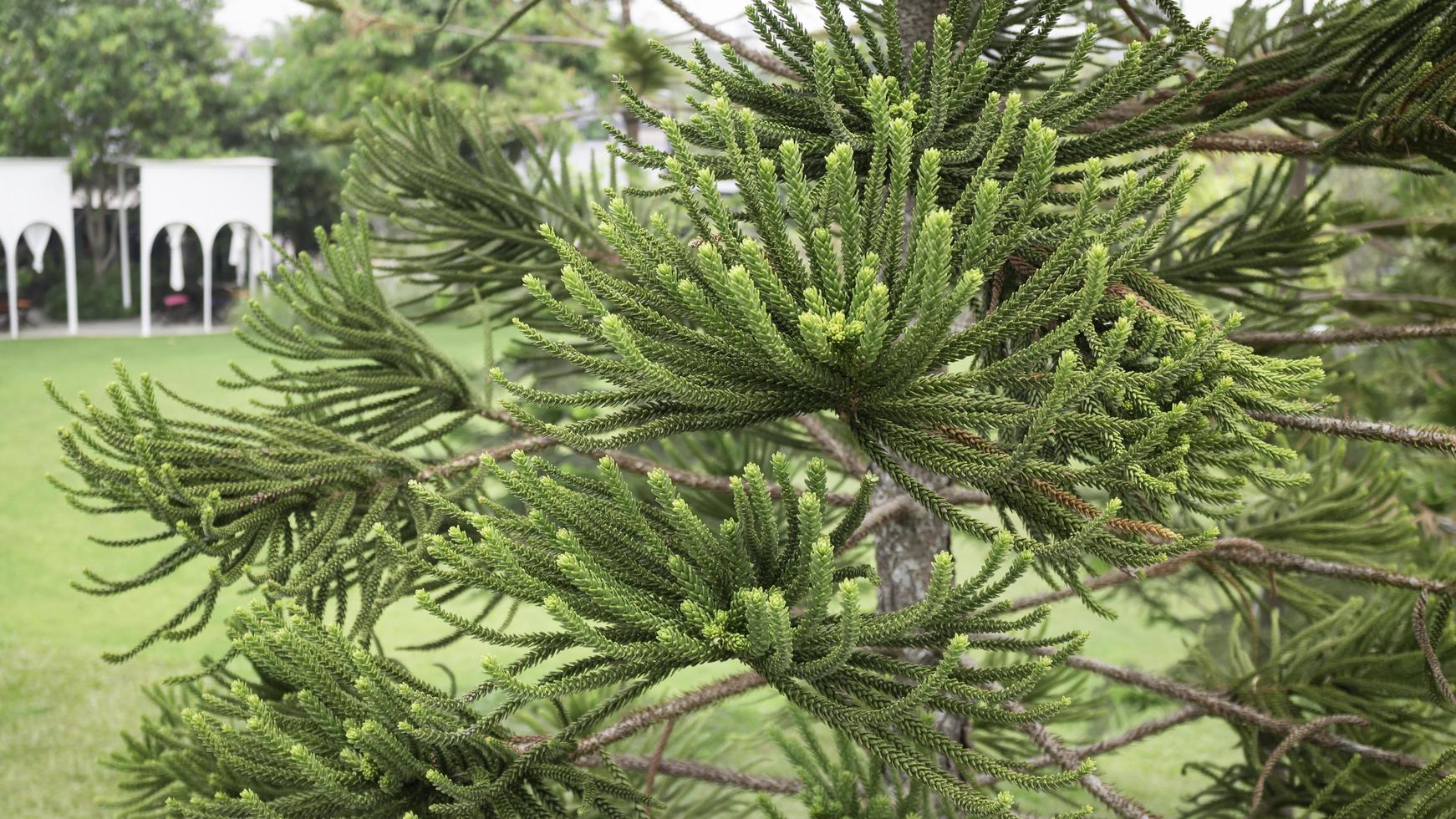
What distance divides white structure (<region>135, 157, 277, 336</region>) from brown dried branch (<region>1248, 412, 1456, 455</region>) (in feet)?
28.5

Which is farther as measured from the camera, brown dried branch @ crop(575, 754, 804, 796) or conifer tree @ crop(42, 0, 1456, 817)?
brown dried branch @ crop(575, 754, 804, 796)

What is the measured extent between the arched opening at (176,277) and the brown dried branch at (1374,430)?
31.6ft

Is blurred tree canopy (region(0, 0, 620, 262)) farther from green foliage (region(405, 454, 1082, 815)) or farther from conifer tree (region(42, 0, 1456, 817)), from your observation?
green foliage (region(405, 454, 1082, 815))

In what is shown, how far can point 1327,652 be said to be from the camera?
1777 millimetres

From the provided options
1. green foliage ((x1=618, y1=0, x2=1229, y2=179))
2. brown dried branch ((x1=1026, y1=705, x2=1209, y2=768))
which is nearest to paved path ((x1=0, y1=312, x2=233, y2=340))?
brown dried branch ((x1=1026, y1=705, x2=1209, y2=768))

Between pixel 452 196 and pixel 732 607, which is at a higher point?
pixel 452 196

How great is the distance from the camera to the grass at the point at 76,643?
17.1 feet

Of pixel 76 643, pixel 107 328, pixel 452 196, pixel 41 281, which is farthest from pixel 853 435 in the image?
pixel 107 328

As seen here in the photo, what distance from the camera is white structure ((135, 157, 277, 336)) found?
889 cm

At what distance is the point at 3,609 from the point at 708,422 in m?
6.78

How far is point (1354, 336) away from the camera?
5.17 feet

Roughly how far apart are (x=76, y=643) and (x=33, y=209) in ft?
11.8

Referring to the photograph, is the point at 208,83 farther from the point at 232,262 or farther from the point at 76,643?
the point at 76,643

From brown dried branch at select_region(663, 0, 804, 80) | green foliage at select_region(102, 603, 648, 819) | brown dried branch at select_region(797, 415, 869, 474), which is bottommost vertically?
green foliage at select_region(102, 603, 648, 819)
